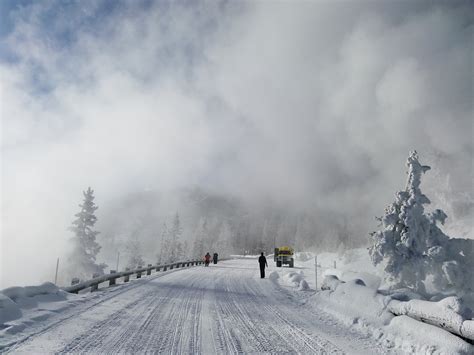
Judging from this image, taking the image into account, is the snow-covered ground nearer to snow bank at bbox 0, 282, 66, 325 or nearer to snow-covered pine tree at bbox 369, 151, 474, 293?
snow bank at bbox 0, 282, 66, 325

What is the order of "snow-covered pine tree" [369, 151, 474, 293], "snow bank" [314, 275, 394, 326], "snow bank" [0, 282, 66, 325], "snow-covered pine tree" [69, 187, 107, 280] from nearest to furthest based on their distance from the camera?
"snow bank" [0, 282, 66, 325] < "snow bank" [314, 275, 394, 326] < "snow-covered pine tree" [369, 151, 474, 293] < "snow-covered pine tree" [69, 187, 107, 280]

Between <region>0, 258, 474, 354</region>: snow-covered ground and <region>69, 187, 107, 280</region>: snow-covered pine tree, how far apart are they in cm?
3085

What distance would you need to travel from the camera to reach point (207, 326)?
764 centimetres

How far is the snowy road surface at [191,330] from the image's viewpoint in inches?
233

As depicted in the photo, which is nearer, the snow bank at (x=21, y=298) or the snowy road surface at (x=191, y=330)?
the snowy road surface at (x=191, y=330)

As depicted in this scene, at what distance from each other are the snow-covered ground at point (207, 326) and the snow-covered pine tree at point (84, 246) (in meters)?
30.9

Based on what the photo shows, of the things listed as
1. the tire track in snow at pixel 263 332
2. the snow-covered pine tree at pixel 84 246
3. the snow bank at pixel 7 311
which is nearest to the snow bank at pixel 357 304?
the tire track in snow at pixel 263 332

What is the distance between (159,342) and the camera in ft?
20.2

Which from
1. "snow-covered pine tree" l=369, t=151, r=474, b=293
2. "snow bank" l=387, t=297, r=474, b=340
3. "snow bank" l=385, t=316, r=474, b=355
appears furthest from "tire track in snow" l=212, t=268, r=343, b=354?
"snow-covered pine tree" l=369, t=151, r=474, b=293

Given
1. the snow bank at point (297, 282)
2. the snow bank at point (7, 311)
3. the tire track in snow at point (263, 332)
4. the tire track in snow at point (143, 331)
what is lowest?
the snow bank at point (297, 282)

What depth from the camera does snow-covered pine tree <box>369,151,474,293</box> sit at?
19.3m

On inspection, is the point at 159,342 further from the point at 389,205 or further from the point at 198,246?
the point at 198,246

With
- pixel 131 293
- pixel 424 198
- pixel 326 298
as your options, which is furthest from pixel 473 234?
pixel 131 293

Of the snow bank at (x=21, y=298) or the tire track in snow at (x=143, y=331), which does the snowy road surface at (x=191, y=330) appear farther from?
the snow bank at (x=21, y=298)
